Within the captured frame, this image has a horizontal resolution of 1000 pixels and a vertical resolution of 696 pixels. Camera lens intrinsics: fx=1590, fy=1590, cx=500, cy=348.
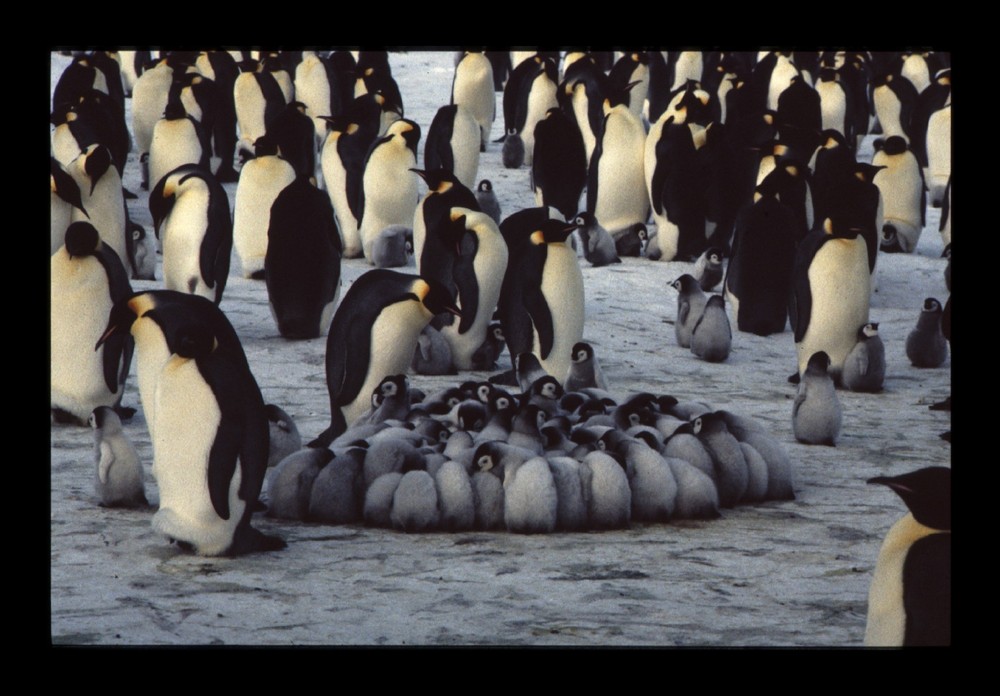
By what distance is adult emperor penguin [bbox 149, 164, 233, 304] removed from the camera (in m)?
5.18

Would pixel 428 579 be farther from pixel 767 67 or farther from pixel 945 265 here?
pixel 767 67

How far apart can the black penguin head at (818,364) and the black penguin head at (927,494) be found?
5.45ft

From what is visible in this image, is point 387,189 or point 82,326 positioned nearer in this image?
point 82,326

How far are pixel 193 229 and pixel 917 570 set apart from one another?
333cm

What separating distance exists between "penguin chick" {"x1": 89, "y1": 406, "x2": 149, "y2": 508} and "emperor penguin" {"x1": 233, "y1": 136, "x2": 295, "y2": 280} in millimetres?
2652

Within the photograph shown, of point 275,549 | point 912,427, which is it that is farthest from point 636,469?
point 912,427

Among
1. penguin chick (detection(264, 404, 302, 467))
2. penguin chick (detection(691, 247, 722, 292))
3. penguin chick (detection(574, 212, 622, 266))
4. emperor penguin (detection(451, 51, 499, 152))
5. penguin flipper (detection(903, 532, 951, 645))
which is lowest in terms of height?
penguin flipper (detection(903, 532, 951, 645))

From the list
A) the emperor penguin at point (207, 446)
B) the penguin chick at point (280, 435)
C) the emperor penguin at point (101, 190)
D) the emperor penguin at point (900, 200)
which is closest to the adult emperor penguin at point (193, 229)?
the emperor penguin at point (101, 190)

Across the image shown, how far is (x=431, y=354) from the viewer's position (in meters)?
4.67

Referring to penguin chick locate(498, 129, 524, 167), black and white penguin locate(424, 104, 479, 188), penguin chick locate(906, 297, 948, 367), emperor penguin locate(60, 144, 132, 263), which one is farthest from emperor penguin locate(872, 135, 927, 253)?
emperor penguin locate(60, 144, 132, 263)

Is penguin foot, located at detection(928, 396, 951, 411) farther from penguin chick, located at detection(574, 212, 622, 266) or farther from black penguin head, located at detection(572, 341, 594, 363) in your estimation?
penguin chick, located at detection(574, 212, 622, 266)

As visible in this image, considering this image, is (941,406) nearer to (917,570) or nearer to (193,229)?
(917,570)

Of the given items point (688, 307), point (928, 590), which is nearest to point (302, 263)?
point (688, 307)

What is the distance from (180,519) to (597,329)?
100 inches
